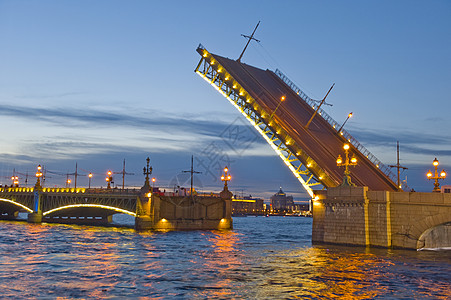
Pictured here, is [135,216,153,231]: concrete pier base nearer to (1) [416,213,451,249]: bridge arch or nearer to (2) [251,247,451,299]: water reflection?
(2) [251,247,451,299]: water reflection

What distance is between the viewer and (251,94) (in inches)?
1945

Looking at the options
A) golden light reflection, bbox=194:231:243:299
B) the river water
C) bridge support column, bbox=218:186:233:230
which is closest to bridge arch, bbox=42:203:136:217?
bridge support column, bbox=218:186:233:230

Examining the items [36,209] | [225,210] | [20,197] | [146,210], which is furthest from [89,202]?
[20,197]

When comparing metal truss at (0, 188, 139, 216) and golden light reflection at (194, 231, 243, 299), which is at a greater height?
metal truss at (0, 188, 139, 216)

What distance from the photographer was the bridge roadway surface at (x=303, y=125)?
141ft

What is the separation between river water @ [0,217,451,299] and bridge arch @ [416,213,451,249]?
1.11m

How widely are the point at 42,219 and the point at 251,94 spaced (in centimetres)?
5000

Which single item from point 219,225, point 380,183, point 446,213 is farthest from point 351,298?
point 219,225

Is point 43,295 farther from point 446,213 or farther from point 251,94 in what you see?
point 251,94

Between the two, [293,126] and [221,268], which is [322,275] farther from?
[293,126]

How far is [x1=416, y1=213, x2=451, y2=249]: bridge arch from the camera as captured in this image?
32.3 meters

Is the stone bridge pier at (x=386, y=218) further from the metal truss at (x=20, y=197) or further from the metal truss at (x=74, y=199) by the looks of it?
the metal truss at (x=20, y=197)

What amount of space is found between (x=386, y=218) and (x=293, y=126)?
53.8 feet

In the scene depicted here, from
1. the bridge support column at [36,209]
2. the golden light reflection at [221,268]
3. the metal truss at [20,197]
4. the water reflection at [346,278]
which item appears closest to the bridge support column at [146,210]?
the golden light reflection at [221,268]
